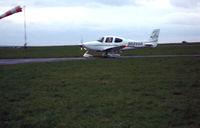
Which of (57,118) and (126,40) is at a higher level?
(126,40)

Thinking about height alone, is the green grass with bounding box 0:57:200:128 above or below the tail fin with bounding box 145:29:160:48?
below

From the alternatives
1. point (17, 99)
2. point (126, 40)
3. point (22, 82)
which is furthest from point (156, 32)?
point (17, 99)

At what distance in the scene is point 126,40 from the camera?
25375 mm

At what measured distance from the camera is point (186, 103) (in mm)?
5836

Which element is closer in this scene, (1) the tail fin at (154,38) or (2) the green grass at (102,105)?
(2) the green grass at (102,105)

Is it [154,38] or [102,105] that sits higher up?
[154,38]

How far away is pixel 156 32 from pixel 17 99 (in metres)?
26.4

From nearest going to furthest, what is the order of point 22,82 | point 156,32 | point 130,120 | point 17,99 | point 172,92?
point 130,120 < point 17,99 < point 172,92 < point 22,82 < point 156,32

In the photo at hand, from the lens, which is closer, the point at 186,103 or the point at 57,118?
the point at 57,118

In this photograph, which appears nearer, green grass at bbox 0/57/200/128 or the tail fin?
green grass at bbox 0/57/200/128

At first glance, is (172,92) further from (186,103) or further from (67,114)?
(67,114)

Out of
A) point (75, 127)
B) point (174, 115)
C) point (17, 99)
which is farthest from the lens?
point (17, 99)

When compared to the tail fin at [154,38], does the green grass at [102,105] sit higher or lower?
lower

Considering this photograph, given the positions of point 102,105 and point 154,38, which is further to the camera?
point 154,38
